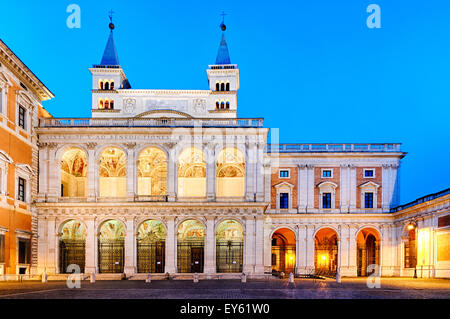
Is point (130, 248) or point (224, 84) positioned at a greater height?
point (224, 84)

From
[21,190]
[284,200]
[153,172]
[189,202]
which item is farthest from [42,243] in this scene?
[284,200]

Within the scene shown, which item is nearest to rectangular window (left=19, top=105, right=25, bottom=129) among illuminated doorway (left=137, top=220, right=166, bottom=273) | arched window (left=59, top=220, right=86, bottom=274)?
arched window (left=59, top=220, right=86, bottom=274)

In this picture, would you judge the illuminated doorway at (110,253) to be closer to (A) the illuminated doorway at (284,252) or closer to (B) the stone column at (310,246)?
(A) the illuminated doorway at (284,252)

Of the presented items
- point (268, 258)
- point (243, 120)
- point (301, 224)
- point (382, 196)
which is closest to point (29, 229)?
point (243, 120)

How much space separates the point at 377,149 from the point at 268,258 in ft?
56.5

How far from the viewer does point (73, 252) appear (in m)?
39.9

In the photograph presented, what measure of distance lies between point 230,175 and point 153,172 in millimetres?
8109

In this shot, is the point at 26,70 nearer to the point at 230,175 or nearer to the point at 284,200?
the point at 230,175

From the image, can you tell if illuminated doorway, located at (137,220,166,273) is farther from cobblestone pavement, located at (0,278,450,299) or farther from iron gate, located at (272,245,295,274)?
cobblestone pavement, located at (0,278,450,299)

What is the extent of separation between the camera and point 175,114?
175ft

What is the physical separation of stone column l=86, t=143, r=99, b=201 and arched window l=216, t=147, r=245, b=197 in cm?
1243

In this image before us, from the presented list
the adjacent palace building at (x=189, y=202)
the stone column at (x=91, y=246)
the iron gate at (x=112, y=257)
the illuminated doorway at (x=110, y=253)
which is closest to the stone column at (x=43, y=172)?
the adjacent palace building at (x=189, y=202)

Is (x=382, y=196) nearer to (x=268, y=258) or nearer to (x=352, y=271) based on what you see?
(x=352, y=271)

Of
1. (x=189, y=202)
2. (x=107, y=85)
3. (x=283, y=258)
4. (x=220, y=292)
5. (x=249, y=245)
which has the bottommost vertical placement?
(x=283, y=258)
